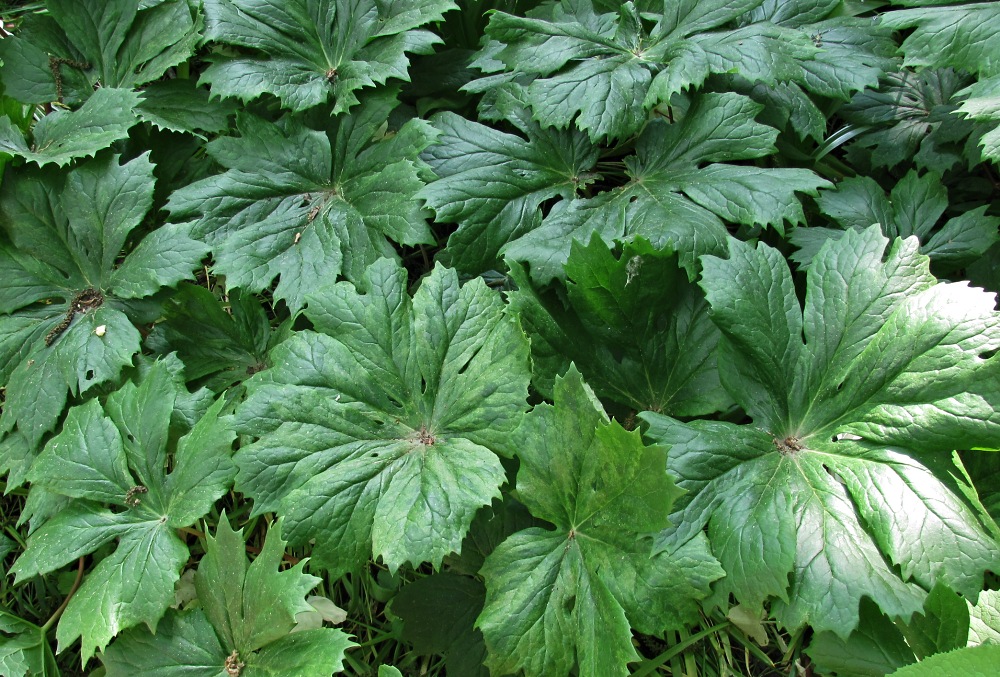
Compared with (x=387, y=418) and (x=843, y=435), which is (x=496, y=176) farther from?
(x=843, y=435)

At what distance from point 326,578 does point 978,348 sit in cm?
160

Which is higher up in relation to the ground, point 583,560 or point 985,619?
point 583,560

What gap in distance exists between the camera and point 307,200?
1.99 m

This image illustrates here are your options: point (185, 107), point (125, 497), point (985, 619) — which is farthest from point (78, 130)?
point (985, 619)

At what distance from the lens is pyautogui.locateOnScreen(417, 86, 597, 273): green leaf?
1782 millimetres

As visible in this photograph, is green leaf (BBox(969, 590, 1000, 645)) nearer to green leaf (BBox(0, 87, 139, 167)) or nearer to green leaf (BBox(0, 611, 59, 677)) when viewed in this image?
green leaf (BBox(0, 611, 59, 677))

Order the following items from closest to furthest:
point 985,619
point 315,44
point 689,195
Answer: point 985,619, point 689,195, point 315,44

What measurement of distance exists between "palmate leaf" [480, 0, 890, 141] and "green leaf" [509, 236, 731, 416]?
1.35ft

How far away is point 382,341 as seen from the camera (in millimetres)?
1636

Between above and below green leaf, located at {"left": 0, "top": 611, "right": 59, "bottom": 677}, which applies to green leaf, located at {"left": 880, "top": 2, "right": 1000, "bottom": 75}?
above

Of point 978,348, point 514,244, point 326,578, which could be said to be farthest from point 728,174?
point 326,578

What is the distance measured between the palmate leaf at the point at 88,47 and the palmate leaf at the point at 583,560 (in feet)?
5.50

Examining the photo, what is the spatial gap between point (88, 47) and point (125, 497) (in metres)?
1.42

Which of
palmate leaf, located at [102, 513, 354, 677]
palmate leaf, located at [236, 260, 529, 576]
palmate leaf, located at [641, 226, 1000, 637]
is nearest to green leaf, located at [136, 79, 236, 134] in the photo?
palmate leaf, located at [236, 260, 529, 576]
